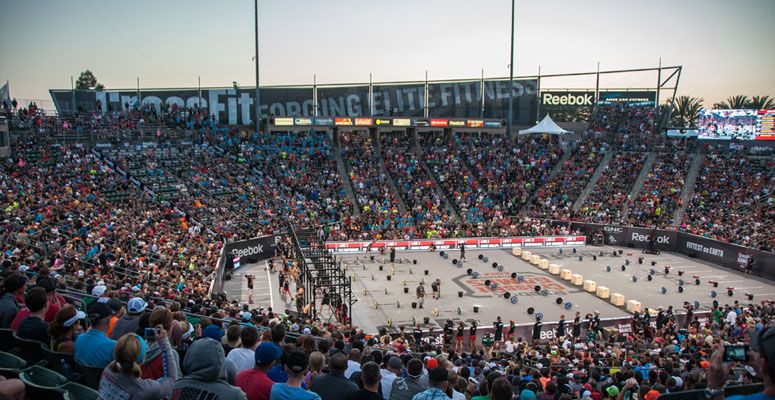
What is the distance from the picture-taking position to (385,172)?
51250 mm

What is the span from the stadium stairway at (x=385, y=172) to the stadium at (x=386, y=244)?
32cm

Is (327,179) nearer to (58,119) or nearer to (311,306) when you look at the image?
(58,119)

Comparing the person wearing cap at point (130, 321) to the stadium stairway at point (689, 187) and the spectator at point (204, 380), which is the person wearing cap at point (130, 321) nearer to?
the spectator at point (204, 380)

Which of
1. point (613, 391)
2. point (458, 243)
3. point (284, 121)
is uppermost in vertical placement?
point (284, 121)

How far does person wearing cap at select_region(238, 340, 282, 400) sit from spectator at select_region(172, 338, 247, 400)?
2.70 ft

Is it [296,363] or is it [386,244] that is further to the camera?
[386,244]

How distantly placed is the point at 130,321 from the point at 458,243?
35250mm

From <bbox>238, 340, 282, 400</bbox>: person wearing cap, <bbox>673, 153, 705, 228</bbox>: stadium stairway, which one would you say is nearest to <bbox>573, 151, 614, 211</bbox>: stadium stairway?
<bbox>673, 153, 705, 228</bbox>: stadium stairway

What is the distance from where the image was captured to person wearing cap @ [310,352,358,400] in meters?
5.33

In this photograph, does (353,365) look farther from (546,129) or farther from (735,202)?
(546,129)

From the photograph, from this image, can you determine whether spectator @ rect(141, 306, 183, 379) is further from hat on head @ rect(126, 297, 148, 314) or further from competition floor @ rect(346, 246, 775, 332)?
competition floor @ rect(346, 246, 775, 332)

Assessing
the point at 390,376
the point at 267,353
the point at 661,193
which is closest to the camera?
the point at 267,353

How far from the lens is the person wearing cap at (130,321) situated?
6.52 meters

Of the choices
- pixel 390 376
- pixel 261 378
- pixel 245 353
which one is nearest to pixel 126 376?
pixel 261 378
